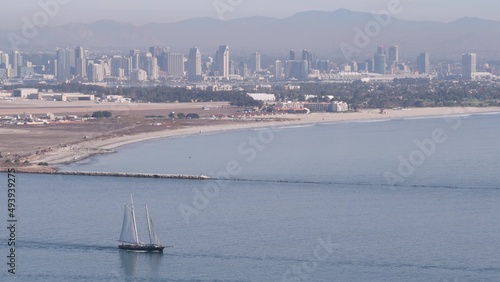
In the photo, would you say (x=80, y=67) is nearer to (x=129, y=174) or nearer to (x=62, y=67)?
(x=62, y=67)

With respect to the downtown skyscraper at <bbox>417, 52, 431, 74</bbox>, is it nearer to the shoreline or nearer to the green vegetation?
the green vegetation

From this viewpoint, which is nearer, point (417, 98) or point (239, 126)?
point (239, 126)

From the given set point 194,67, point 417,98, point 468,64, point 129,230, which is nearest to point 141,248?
point 129,230

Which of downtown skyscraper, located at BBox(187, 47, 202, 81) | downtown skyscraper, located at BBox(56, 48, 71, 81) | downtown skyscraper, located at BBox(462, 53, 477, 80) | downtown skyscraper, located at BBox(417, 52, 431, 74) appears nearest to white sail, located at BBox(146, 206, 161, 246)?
downtown skyscraper, located at BBox(56, 48, 71, 81)

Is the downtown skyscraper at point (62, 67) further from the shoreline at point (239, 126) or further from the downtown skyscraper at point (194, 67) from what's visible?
the shoreline at point (239, 126)

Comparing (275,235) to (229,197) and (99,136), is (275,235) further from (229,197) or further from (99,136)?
(99,136)

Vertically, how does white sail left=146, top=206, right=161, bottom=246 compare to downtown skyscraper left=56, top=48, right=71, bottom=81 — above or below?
below
